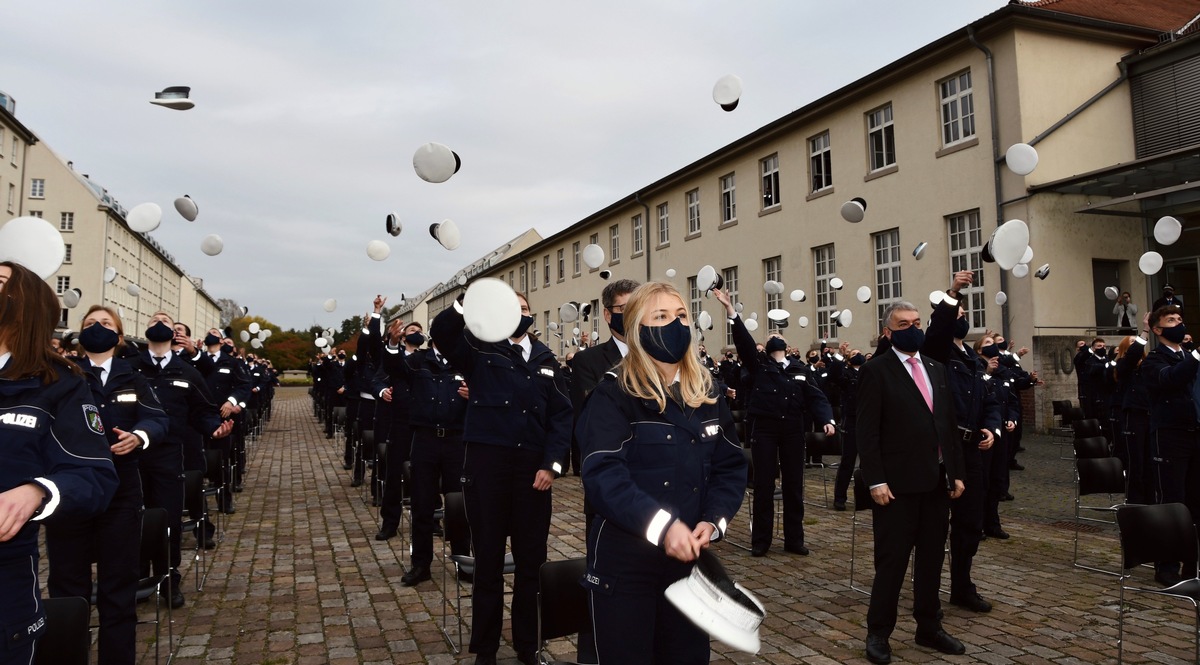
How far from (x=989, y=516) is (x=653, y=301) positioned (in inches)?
262

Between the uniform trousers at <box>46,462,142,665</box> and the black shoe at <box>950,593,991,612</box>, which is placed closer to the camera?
the uniform trousers at <box>46,462,142,665</box>

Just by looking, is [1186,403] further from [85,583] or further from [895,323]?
[85,583]

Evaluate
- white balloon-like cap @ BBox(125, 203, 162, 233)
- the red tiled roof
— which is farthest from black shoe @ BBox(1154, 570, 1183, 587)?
the red tiled roof

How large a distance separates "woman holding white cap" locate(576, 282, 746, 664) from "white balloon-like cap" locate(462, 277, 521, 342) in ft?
4.27

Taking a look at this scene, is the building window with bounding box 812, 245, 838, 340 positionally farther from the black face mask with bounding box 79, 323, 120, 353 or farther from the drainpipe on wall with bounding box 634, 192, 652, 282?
the black face mask with bounding box 79, 323, 120, 353

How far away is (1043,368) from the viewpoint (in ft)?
55.2

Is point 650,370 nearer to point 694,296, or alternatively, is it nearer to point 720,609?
point 720,609

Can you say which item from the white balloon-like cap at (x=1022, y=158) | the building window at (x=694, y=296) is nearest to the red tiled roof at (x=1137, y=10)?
the white balloon-like cap at (x=1022, y=158)

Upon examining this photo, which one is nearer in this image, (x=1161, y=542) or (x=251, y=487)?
(x=1161, y=542)

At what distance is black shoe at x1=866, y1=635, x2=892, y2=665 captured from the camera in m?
4.39

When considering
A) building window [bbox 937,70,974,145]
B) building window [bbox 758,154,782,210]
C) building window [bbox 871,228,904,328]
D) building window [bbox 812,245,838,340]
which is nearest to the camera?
building window [bbox 937,70,974,145]

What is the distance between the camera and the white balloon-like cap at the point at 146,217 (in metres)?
8.03

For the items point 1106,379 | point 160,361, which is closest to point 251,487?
point 160,361

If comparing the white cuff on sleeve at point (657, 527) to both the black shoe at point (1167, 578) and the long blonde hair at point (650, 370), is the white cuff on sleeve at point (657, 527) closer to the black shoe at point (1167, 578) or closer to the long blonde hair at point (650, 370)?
the long blonde hair at point (650, 370)
